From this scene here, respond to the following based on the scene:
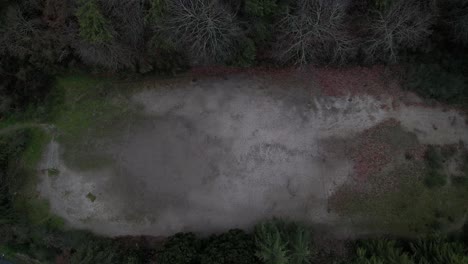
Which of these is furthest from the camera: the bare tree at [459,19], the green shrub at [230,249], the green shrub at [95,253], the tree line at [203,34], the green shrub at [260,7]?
the bare tree at [459,19]

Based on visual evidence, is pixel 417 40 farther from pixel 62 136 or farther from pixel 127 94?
pixel 62 136

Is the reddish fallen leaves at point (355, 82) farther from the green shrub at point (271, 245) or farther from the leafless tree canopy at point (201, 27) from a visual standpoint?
the green shrub at point (271, 245)

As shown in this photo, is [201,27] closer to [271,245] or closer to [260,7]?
[260,7]

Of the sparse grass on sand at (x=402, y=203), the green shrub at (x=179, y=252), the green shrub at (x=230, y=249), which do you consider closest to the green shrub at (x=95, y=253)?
the green shrub at (x=179, y=252)

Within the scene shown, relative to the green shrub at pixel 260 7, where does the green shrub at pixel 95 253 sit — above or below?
below

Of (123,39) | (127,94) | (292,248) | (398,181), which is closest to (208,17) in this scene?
(123,39)

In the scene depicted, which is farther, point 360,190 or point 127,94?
point 127,94

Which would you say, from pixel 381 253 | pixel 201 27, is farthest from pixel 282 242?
pixel 201 27

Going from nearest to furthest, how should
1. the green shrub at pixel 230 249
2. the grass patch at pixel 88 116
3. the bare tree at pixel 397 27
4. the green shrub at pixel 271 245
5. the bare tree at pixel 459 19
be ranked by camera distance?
the green shrub at pixel 271 245 < the green shrub at pixel 230 249 < the bare tree at pixel 397 27 < the bare tree at pixel 459 19 < the grass patch at pixel 88 116
